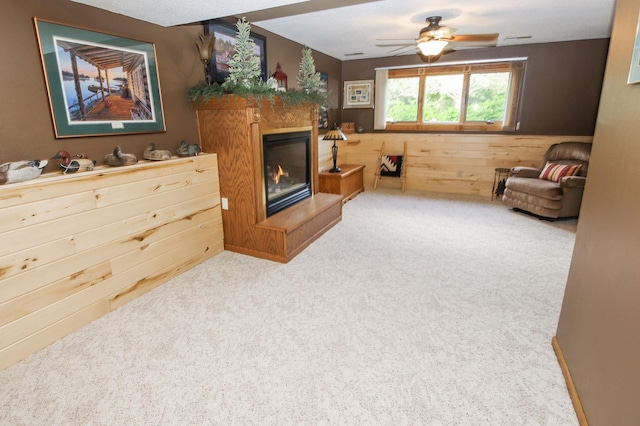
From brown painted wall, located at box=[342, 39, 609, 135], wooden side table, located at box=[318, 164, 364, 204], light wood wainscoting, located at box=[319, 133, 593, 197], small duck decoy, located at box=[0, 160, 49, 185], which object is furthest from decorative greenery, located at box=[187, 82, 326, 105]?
Result: brown painted wall, located at box=[342, 39, 609, 135]

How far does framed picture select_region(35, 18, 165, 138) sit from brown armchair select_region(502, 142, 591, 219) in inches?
171

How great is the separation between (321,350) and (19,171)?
196cm

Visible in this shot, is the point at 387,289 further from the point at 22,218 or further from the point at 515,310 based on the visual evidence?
the point at 22,218

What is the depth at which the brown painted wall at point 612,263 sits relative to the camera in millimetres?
1183

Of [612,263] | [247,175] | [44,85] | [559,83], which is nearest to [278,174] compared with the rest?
[247,175]

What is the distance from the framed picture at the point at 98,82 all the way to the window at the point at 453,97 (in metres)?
4.21

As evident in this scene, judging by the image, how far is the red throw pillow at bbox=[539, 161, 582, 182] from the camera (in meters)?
4.22

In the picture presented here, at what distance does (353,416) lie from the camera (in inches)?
59.2

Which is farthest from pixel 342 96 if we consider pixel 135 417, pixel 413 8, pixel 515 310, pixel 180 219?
pixel 135 417

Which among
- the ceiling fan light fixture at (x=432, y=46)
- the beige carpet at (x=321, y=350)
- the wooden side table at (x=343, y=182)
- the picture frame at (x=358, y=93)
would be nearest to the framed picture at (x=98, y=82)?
the beige carpet at (x=321, y=350)

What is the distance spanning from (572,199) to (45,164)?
5.13 m

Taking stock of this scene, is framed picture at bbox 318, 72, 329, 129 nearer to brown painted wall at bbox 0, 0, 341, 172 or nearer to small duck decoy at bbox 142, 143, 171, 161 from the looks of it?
brown painted wall at bbox 0, 0, 341, 172

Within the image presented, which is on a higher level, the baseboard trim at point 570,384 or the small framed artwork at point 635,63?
the small framed artwork at point 635,63

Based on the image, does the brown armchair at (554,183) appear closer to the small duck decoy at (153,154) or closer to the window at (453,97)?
the window at (453,97)
